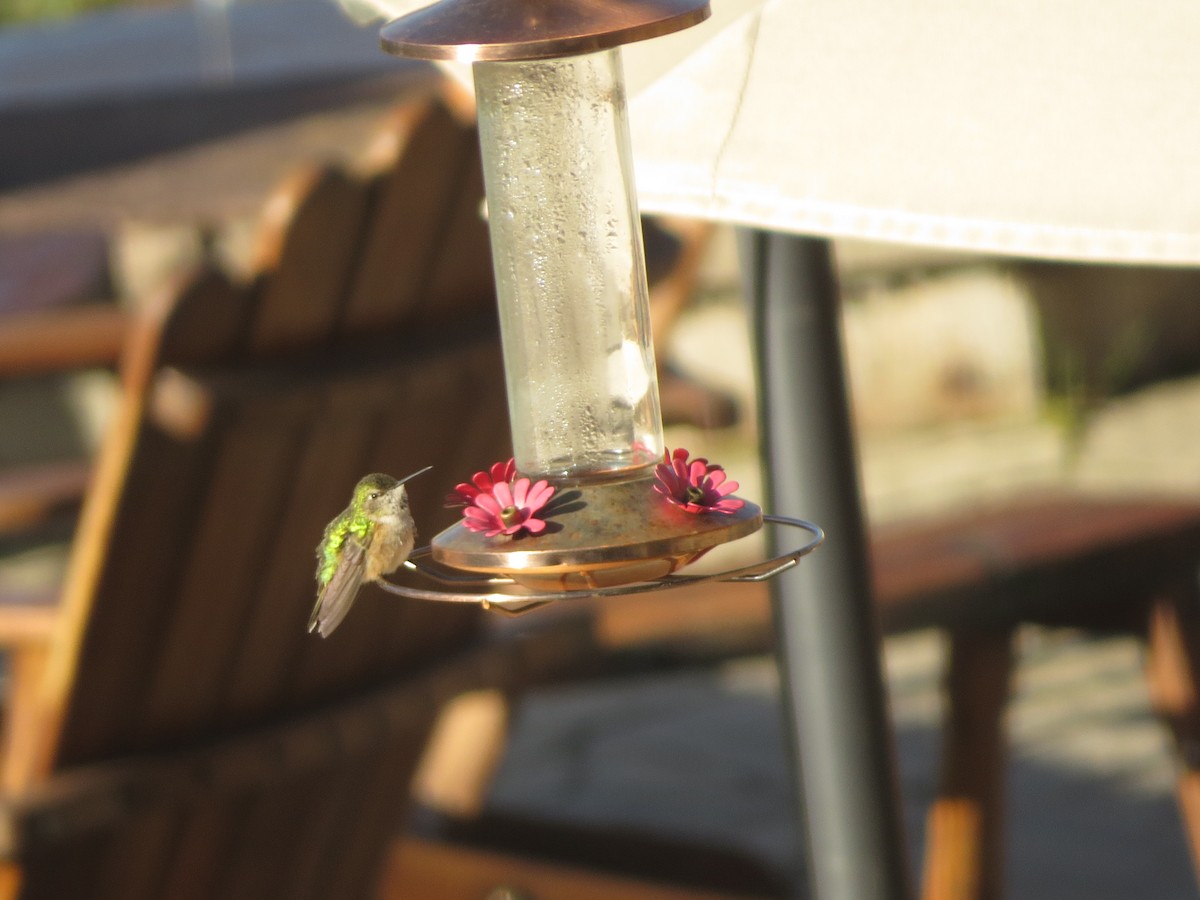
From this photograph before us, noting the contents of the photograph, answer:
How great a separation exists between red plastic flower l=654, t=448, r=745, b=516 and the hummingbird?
A: 11.3 inches

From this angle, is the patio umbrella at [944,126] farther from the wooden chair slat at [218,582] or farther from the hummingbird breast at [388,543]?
the wooden chair slat at [218,582]

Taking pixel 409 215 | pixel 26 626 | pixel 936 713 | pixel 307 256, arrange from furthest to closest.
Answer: pixel 936 713 → pixel 26 626 → pixel 409 215 → pixel 307 256

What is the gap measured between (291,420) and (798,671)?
84 cm

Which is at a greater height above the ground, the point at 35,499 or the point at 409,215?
the point at 409,215

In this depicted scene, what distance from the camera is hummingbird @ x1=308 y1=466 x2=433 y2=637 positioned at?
134 centimetres

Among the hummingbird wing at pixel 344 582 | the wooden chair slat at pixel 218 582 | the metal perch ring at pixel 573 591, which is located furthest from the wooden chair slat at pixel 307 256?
the metal perch ring at pixel 573 591

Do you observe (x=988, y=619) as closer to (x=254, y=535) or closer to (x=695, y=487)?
(x=254, y=535)

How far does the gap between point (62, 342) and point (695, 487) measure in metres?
1.82

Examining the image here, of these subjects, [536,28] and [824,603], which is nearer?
[536,28]

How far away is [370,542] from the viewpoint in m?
1.35

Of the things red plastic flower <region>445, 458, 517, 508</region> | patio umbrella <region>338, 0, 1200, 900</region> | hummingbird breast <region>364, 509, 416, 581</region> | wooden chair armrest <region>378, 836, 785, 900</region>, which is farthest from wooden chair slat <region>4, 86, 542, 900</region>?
red plastic flower <region>445, 458, 517, 508</region>

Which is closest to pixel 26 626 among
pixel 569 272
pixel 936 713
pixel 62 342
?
pixel 62 342

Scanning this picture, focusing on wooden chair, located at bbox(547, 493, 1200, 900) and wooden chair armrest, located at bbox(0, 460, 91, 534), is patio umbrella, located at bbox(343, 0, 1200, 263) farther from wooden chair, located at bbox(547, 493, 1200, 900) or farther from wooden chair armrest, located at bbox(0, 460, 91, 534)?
wooden chair armrest, located at bbox(0, 460, 91, 534)

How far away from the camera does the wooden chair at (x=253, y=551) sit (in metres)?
2.04
